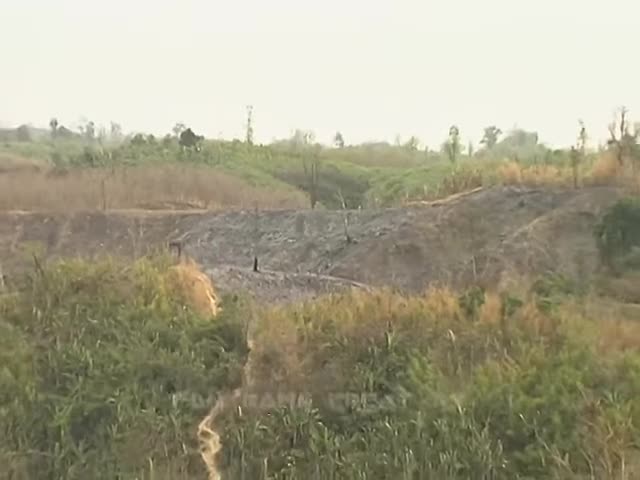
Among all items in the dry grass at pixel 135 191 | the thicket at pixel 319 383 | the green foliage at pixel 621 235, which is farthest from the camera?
the dry grass at pixel 135 191

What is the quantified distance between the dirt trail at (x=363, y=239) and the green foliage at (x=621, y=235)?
0.99 feet

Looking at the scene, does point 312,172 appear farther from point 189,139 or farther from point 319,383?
point 319,383

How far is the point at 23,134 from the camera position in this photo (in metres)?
42.0

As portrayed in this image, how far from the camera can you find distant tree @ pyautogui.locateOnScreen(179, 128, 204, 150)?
28095 mm

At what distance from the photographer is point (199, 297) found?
13141 millimetres

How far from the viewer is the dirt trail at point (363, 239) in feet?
54.7

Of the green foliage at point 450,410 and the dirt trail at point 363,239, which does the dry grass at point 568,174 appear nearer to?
the dirt trail at point 363,239

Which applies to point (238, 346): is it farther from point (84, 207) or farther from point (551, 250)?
point (84, 207)

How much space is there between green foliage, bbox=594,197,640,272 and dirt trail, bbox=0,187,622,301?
30 cm

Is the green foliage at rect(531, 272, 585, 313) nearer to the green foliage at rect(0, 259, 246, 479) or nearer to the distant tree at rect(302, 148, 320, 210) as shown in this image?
the green foliage at rect(0, 259, 246, 479)

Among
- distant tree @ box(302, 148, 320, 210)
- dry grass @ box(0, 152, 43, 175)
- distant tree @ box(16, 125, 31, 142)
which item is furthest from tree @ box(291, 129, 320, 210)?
distant tree @ box(16, 125, 31, 142)

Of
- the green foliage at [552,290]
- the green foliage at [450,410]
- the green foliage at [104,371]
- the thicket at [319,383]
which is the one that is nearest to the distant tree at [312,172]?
the green foliage at [552,290]

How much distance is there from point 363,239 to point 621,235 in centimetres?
409

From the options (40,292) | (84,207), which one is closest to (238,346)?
(40,292)
